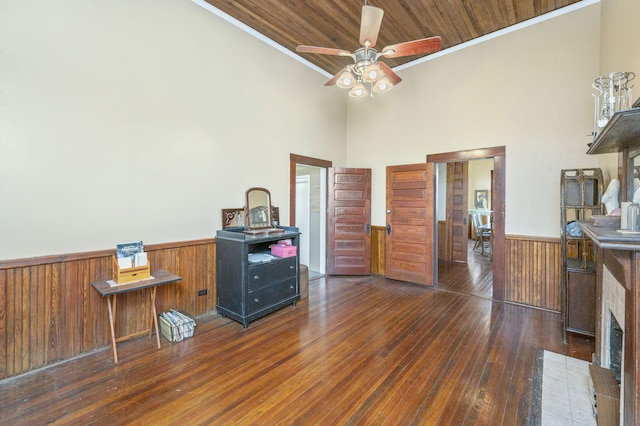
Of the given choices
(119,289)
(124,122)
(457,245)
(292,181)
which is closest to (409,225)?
(292,181)

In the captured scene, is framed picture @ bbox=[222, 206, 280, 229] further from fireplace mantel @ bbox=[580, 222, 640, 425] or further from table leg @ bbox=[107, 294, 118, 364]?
fireplace mantel @ bbox=[580, 222, 640, 425]

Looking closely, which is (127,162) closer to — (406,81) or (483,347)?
(483,347)

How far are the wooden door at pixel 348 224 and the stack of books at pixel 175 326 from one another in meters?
2.92

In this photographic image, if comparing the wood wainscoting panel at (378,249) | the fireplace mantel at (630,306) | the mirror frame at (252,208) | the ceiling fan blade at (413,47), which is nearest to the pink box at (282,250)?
the mirror frame at (252,208)

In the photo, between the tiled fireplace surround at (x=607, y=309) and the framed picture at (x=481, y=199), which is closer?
the tiled fireplace surround at (x=607, y=309)

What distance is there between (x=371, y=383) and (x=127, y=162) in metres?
3.10

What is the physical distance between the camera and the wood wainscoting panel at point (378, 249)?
5453 mm

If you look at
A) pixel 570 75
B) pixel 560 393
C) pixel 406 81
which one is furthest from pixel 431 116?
pixel 560 393

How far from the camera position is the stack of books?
2832 mm

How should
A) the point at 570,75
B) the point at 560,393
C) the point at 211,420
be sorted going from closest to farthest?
1. the point at 211,420
2. the point at 560,393
3. the point at 570,75

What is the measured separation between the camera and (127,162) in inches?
110

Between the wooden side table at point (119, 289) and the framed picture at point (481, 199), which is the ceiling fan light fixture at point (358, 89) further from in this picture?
the framed picture at point (481, 199)

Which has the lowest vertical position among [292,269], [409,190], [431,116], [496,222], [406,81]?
[292,269]

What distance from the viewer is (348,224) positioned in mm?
5387
